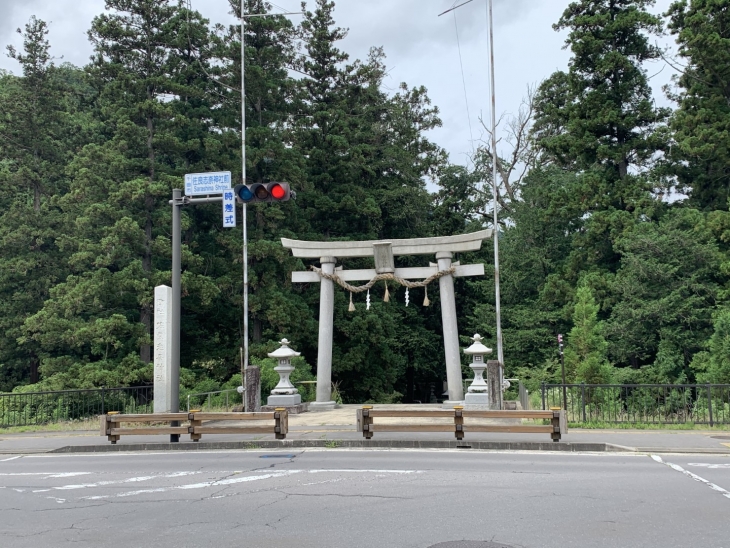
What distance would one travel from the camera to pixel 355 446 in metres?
13.7

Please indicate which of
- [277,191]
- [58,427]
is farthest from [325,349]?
[277,191]

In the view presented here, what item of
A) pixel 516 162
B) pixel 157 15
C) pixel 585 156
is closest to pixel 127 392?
pixel 157 15

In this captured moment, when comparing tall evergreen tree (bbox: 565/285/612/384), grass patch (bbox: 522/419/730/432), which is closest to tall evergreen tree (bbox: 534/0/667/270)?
tall evergreen tree (bbox: 565/285/612/384)

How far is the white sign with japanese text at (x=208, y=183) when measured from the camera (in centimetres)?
1606

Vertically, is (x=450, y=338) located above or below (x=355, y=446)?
above

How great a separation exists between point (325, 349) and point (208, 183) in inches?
384

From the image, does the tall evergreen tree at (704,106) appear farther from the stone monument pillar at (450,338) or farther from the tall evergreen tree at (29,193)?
the tall evergreen tree at (29,193)

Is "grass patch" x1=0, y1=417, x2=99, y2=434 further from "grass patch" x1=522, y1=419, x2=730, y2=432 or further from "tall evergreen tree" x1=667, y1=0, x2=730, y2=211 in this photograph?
"tall evergreen tree" x1=667, y1=0, x2=730, y2=211

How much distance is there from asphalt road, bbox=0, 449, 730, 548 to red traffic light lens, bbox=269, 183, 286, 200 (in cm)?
534

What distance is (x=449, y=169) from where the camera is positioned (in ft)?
141

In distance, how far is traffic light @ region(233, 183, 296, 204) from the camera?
44.3 ft

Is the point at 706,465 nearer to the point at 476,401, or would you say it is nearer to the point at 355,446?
the point at 355,446

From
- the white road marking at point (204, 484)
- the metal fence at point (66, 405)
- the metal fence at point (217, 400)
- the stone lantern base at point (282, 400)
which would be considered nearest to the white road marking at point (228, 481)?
the white road marking at point (204, 484)

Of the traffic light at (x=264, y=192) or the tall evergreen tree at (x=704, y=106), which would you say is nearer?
the traffic light at (x=264, y=192)
